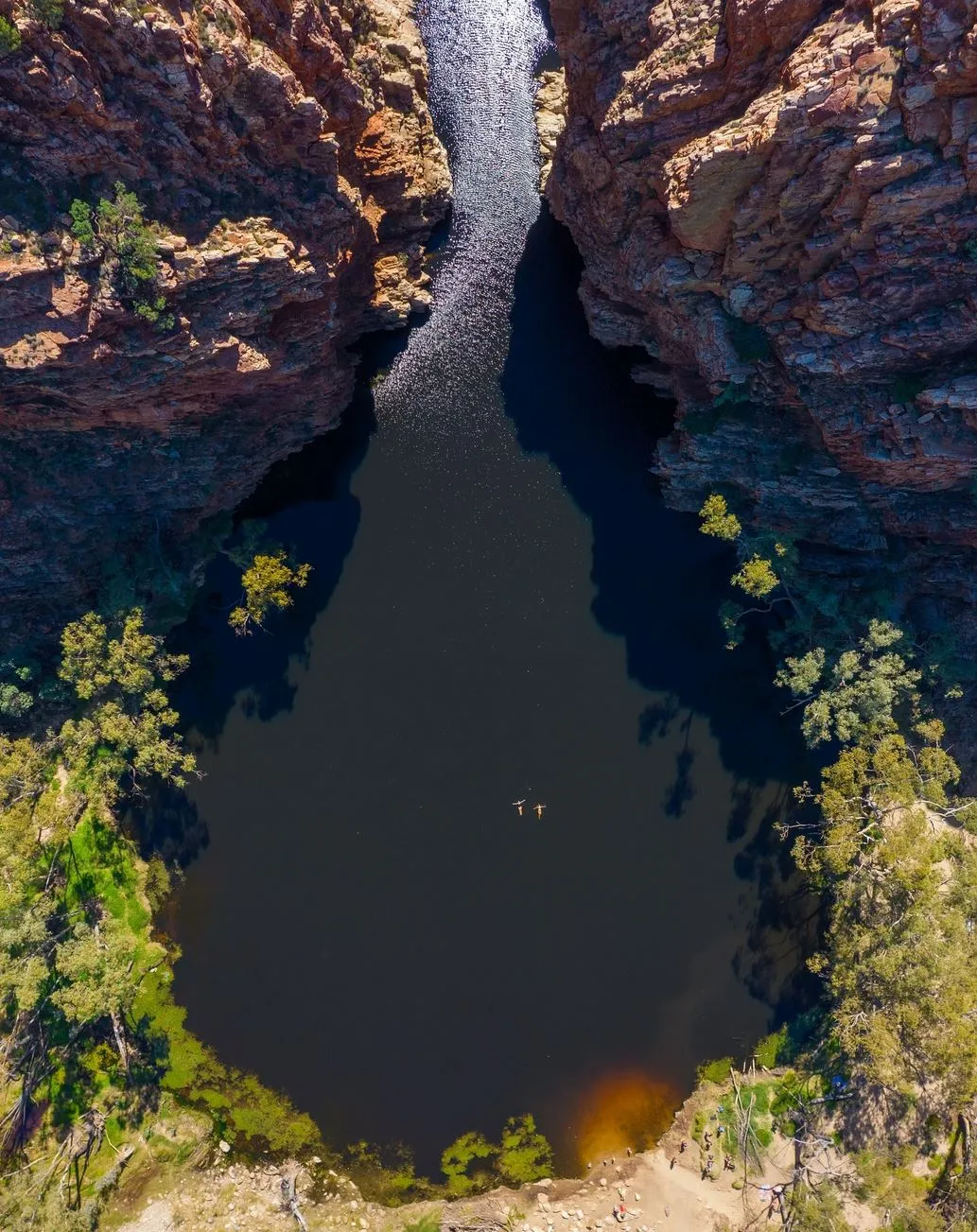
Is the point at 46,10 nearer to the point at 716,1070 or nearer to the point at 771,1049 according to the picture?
the point at 716,1070

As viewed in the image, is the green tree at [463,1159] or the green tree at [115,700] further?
the green tree at [463,1159]

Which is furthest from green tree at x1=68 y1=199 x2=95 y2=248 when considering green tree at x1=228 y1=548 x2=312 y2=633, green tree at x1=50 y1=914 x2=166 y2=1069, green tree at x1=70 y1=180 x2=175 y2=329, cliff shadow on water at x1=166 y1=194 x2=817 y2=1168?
green tree at x1=50 y1=914 x2=166 y2=1069

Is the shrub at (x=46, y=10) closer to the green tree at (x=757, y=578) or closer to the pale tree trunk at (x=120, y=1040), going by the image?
the green tree at (x=757, y=578)

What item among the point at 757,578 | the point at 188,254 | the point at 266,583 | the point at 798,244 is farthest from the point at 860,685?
the point at 188,254

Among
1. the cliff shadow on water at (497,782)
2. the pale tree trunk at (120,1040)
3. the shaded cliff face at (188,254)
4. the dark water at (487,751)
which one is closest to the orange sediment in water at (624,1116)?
the dark water at (487,751)

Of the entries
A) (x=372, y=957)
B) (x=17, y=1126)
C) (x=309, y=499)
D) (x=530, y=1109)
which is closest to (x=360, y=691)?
(x=309, y=499)

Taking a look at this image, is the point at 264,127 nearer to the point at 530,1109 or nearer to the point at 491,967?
the point at 491,967
